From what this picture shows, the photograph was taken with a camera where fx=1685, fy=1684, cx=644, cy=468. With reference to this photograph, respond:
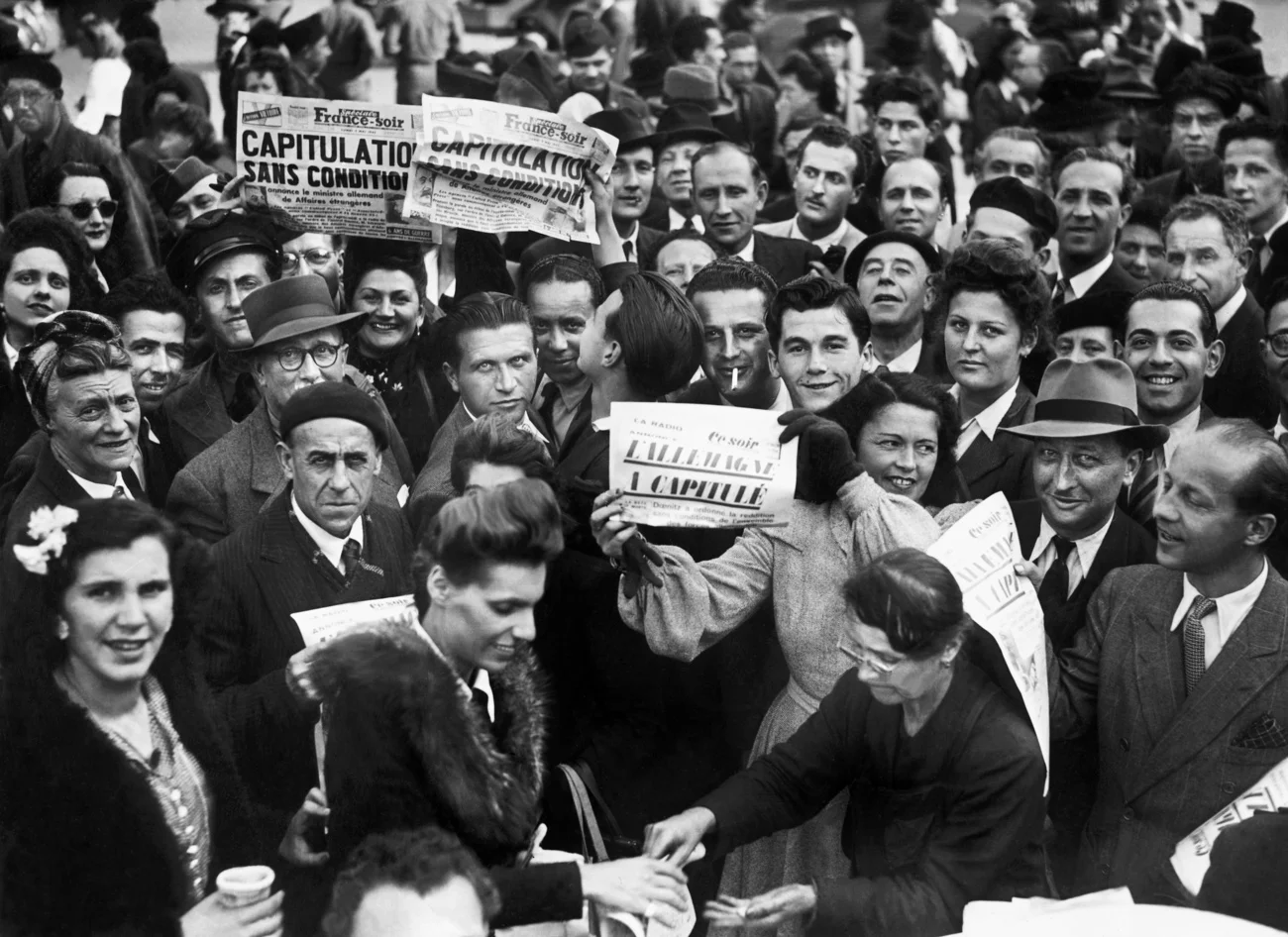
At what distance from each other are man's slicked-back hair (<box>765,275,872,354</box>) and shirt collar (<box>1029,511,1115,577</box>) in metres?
0.89

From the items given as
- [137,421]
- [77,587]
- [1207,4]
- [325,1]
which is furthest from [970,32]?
[77,587]

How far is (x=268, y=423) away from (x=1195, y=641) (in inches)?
107

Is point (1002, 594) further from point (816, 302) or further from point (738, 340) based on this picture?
point (738, 340)

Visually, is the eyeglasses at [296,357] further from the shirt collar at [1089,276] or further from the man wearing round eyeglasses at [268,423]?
the shirt collar at [1089,276]

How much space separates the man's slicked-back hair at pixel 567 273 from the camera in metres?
6.01

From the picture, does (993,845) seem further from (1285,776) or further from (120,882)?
(120,882)

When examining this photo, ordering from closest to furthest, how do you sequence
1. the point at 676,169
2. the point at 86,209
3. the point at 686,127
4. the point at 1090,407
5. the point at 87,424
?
the point at 87,424, the point at 1090,407, the point at 86,209, the point at 676,169, the point at 686,127

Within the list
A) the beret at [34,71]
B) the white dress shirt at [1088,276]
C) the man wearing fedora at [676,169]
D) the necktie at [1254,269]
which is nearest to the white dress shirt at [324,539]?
the white dress shirt at [1088,276]

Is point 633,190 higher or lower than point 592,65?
lower

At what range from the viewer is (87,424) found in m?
4.60

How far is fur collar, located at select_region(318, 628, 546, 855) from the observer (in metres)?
3.38

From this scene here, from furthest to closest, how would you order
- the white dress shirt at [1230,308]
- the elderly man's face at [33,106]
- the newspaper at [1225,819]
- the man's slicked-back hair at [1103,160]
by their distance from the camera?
the elderly man's face at [33,106], the man's slicked-back hair at [1103,160], the white dress shirt at [1230,308], the newspaper at [1225,819]

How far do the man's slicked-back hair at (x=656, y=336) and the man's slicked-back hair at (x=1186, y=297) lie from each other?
78.1 inches

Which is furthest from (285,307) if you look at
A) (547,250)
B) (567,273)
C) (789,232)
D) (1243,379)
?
(789,232)
